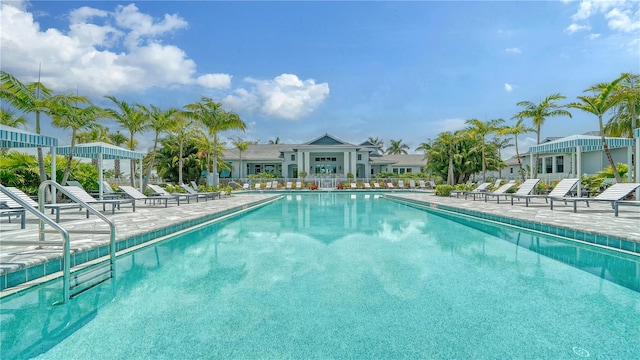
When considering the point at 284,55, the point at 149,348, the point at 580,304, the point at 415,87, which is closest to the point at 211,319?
the point at 149,348

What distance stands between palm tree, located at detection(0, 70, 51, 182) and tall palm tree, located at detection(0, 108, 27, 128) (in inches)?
151

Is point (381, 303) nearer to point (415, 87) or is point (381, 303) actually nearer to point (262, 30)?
point (262, 30)

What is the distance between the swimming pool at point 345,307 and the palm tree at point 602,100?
11948 millimetres

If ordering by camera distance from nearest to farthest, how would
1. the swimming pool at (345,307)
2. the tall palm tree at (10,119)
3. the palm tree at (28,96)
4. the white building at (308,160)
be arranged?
the swimming pool at (345,307) < the palm tree at (28,96) < the tall palm tree at (10,119) < the white building at (308,160)

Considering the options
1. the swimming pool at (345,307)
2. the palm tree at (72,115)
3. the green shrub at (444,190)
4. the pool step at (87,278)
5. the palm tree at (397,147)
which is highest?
the palm tree at (397,147)

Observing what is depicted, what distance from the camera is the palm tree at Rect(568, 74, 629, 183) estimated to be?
47.6 feet

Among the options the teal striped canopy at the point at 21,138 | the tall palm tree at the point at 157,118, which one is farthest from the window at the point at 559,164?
the teal striped canopy at the point at 21,138

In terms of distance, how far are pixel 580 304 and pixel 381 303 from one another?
1.96 meters

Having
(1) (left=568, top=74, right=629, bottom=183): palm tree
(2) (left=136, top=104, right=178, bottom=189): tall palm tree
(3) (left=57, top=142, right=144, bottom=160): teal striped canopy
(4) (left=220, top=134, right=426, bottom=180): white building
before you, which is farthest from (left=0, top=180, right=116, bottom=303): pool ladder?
(4) (left=220, top=134, right=426, bottom=180): white building

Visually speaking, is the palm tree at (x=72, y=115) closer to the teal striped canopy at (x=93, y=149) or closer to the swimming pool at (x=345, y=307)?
the teal striped canopy at (x=93, y=149)

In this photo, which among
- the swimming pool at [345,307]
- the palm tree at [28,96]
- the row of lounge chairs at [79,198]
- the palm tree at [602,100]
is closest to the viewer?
the swimming pool at [345,307]

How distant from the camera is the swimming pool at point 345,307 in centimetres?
268

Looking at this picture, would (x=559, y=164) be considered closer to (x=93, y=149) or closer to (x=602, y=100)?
(x=602, y=100)

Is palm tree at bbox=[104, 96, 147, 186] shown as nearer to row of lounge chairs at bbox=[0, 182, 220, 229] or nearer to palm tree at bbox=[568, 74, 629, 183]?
row of lounge chairs at bbox=[0, 182, 220, 229]
